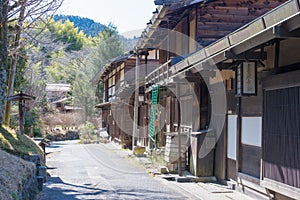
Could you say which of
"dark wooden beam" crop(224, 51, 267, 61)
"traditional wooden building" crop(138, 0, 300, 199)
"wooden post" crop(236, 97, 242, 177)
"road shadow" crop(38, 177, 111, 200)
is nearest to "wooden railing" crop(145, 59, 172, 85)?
"traditional wooden building" crop(138, 0, 300, 199)

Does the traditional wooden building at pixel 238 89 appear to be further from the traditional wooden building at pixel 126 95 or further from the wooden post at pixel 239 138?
the traditional wooden building at pixel 126 95

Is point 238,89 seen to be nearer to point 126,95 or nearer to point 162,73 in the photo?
point 162,73

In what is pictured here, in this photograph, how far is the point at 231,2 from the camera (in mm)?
12703

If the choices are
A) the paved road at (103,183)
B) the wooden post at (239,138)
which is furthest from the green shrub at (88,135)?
the wooden post at (239,138)

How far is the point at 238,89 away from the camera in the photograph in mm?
8297

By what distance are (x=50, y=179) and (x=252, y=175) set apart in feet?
20.7

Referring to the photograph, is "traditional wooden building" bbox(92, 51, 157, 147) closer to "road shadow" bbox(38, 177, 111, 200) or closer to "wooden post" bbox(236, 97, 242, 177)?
"road shadow" bbox(38, 177, 111, 200)

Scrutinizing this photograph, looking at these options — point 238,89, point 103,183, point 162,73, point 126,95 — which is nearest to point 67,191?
point 103,183

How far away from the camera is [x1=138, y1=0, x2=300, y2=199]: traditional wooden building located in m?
6.44

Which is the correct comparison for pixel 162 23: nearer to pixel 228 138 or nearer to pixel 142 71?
pixel 228 138

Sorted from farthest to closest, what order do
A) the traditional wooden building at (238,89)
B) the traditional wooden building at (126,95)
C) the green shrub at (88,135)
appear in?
the green shrub at (88,135) → the traditional wooden building at (126,95) → the traditional wooden building at (238,89)

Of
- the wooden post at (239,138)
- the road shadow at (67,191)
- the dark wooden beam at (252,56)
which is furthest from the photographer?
the wooden post at (239,138)

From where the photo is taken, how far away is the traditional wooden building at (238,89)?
21.1ft

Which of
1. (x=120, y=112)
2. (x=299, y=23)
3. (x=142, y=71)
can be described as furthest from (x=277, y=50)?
(x=120, y=112)
